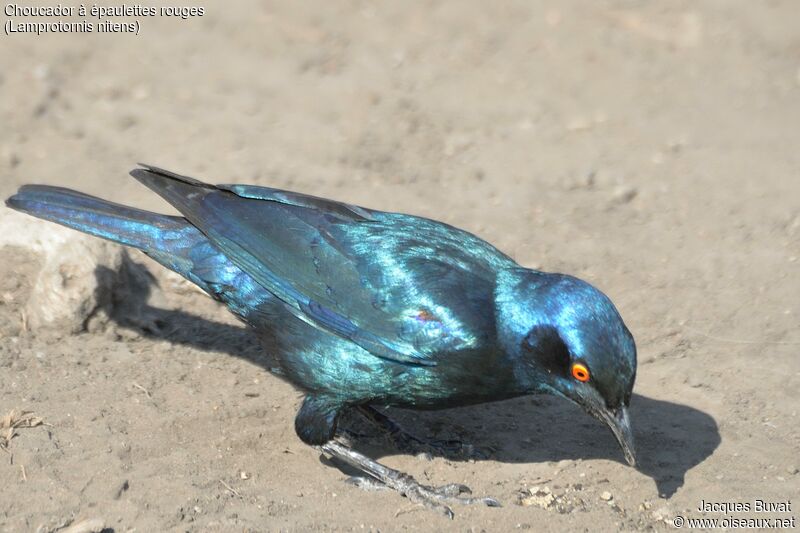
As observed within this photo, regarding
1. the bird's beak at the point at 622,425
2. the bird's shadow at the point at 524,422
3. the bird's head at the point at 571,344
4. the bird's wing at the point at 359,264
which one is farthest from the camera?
the bird's shadow at the point at 524,422

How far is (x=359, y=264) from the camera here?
5.50m

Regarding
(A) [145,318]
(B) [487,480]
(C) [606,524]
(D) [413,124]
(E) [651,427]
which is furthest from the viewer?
(D) [413,124]

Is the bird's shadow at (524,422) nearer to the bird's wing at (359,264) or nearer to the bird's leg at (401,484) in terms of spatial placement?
the bird's leg at (401,484)

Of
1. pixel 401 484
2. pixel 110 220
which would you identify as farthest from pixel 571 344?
pixel 110 220

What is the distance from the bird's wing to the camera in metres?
5.25

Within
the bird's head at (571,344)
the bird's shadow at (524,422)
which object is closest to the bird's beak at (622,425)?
the bird's head at (571,344)

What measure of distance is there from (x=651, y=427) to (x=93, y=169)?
4.44m

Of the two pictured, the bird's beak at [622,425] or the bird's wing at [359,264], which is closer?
the bird's beak at [622,425]

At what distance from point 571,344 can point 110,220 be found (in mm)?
2570

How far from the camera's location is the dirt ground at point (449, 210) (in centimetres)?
535

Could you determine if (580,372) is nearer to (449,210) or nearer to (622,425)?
(622,425)

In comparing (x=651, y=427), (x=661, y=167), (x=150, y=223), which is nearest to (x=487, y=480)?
(x=651, y=427)

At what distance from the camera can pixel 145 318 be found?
6.58m

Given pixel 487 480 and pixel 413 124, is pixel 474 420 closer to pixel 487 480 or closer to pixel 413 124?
pixel 487 480
